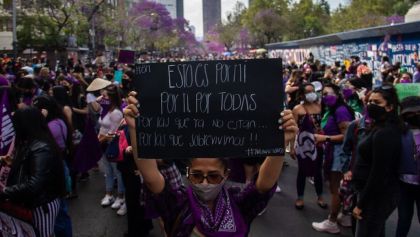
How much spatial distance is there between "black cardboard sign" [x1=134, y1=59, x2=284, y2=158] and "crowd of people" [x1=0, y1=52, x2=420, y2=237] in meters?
0.09

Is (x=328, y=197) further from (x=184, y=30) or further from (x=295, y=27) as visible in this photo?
(x=184, y=30)

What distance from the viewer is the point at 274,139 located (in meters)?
2.62

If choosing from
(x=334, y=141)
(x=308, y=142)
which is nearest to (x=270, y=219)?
(x=308, y=142)

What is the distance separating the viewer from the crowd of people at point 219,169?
2682 millimetres

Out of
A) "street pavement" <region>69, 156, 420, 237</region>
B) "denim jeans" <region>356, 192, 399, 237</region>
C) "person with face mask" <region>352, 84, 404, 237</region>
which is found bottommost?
"street pavement" <region>69, 156, 420, 237</region>

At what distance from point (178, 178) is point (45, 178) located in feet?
4.09

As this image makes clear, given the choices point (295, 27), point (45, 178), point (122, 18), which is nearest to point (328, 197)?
point (45, 178)

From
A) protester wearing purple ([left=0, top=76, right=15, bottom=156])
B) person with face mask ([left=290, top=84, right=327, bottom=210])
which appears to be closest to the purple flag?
protester wearing purple ([left=0, top=76, right=15, bottom=156])

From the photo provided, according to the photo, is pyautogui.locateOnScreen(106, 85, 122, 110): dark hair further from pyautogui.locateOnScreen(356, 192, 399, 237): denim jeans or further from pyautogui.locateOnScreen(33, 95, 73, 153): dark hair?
pyautogui.locateOnScreen(356, 192, 399, 237): denim jeans

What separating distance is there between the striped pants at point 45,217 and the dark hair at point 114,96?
2.52 m

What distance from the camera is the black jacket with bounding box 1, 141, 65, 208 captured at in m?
3.50

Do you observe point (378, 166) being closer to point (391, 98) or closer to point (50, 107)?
point (391, 98)

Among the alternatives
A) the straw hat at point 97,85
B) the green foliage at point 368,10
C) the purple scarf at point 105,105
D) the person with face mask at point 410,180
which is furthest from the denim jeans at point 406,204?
the green foliage at point 368,10

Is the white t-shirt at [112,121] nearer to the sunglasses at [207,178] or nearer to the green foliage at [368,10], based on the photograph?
the sunglasses at [207,178]
